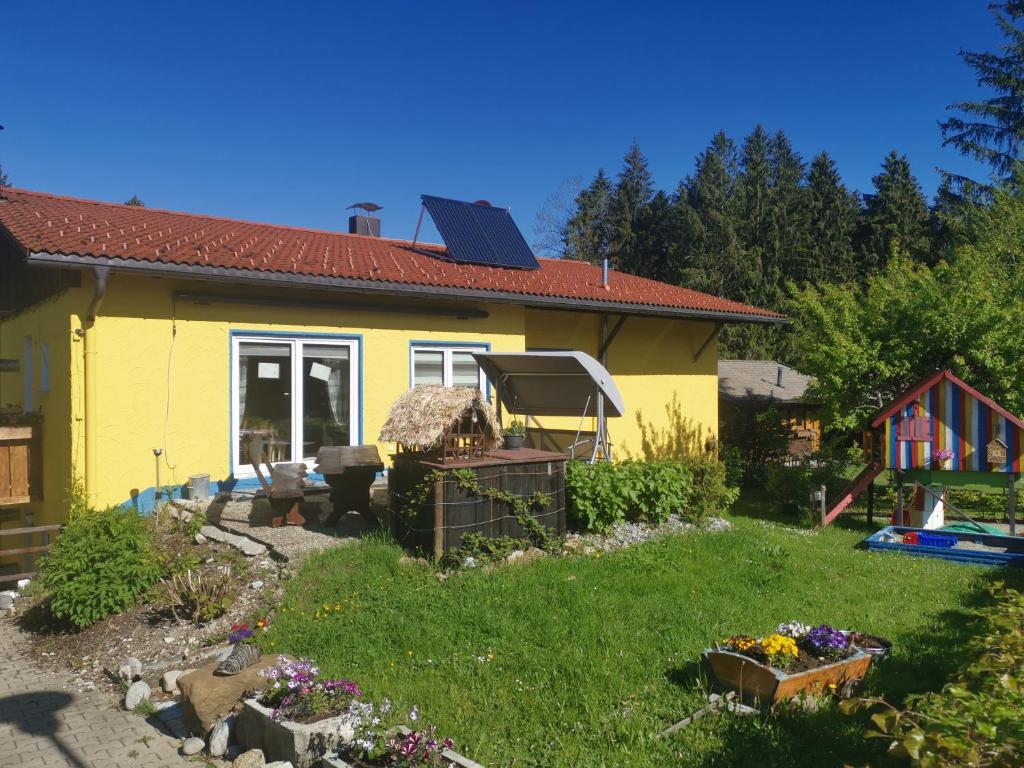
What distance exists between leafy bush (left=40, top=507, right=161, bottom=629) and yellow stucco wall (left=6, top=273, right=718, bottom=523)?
1.74 meters

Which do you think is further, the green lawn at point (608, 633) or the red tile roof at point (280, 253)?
the red tile roof at point (280, 253)

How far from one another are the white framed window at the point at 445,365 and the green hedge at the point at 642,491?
323cm

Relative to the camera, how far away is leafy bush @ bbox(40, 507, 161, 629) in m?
7.01

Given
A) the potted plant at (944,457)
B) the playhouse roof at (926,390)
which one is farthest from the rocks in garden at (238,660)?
the potted plant at (944,457)

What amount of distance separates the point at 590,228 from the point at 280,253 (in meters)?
38.7

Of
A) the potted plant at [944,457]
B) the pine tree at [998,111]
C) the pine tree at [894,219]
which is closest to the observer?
the potted plant at [944,457]

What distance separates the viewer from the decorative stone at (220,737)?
494 centimetres

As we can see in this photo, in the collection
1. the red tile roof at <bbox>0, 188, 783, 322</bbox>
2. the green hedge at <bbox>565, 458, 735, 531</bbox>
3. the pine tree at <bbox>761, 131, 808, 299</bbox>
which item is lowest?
the green hedge at <bbox>565, 458, 735, 531</bbox>

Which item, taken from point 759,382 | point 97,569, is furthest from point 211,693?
point 759,382

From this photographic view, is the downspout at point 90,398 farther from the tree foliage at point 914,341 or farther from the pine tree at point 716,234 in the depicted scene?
the pine tree at point 716,234

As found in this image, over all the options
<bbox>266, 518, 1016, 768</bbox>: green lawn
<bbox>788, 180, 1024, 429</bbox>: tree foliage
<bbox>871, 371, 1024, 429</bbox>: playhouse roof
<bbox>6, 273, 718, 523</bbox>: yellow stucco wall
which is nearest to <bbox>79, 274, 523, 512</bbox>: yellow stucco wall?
<bbox>6, 273, 718, 523</bbox>: yellow stucco wall

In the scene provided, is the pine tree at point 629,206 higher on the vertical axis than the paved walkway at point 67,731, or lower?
higher

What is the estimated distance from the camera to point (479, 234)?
14.4m

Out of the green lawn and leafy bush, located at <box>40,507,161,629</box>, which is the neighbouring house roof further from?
leafy bush, located at <box>40,507,161,629</box>
